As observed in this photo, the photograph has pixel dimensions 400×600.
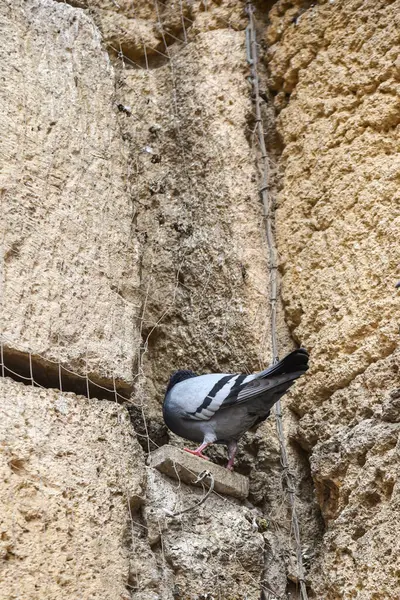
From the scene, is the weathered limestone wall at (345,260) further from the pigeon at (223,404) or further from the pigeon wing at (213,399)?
the pigeon wing at (213,399)

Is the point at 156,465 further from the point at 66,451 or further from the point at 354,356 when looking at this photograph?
the point at 354,356

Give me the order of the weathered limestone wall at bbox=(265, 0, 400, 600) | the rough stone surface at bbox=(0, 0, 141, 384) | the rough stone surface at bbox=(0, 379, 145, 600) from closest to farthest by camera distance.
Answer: the rough stone surface at bbox=(0, 379, 145, 600) < the weathered limestone wall at bbox=(265, 0, 400, 600) < the rough stone surface at bbox=(0, 0, 141, 384)

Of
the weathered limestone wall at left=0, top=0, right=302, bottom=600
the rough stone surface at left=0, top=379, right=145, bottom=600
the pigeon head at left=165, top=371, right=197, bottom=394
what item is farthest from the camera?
the pigeon head at left=165, top=371, right=197, bottom=394

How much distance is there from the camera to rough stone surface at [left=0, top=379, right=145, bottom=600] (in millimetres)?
2836

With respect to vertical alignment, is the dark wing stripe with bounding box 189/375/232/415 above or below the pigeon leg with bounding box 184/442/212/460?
above

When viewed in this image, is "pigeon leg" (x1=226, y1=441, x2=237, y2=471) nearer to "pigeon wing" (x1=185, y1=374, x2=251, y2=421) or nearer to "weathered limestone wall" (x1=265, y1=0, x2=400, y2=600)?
"pigeon wing" (x1=185, y1=374, x2=251, y2=421)

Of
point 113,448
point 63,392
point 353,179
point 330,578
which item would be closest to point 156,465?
point 113,448

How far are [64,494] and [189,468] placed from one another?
0.53m

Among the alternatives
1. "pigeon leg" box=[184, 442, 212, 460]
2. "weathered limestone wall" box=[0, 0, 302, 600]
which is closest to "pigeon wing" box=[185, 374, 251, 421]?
"pigeon leg" box=[184, 442, 212, 460]

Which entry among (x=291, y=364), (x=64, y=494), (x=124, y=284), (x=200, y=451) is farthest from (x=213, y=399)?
(x=64, y=494)

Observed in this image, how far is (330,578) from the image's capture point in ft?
10.6

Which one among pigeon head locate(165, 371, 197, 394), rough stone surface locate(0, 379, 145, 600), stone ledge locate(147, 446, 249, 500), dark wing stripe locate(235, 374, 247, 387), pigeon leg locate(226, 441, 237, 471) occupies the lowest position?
rough stone surface locate(0, 379, 145, 600)

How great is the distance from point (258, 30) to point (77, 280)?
1.83 meters

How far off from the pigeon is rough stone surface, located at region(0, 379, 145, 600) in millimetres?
271
